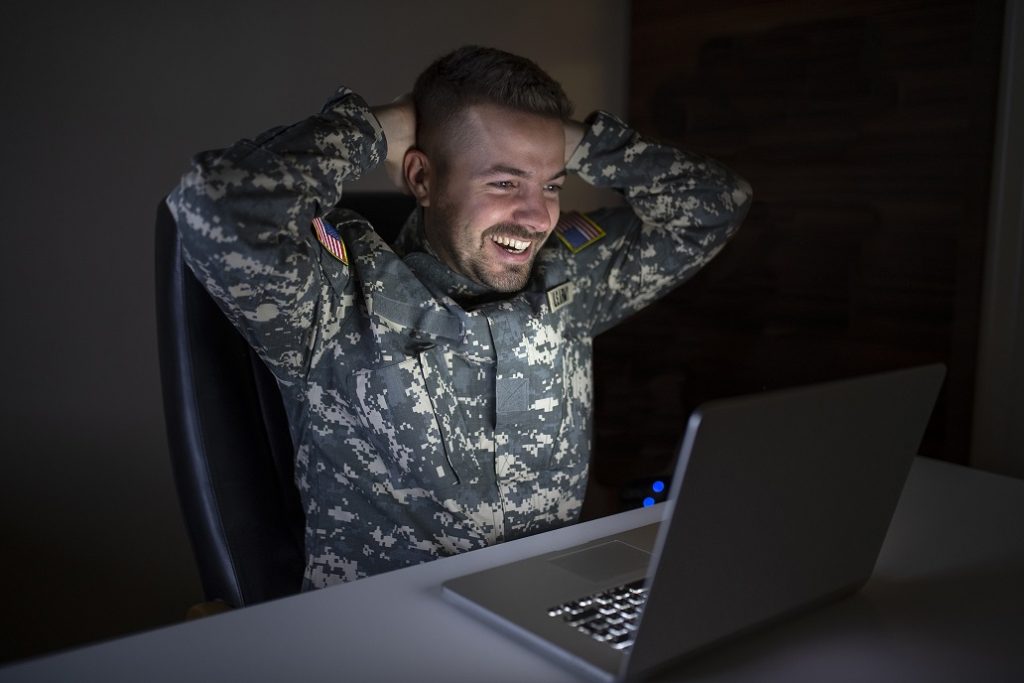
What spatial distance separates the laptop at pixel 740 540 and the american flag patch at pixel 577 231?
0.84 m

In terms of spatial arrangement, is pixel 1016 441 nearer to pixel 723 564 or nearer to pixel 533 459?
pixel 533 459

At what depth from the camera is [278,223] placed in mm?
1145

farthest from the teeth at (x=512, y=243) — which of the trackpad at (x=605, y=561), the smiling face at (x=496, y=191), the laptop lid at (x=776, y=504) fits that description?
the laptop lid at (x=776, y=504)

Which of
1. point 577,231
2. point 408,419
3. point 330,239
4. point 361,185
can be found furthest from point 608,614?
point 361,185

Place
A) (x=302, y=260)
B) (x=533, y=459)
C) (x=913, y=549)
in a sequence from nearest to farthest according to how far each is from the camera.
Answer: (x=913, y=549) < (x=302, y=260) < (x=533, y=459)

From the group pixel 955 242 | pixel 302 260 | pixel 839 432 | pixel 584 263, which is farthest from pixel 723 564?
pixel 955 242

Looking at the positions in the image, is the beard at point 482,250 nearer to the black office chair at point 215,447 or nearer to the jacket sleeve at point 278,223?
the jacket sleeve at point 278,223

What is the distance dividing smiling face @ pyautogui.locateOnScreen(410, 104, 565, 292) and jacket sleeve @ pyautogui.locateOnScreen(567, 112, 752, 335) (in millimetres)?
154

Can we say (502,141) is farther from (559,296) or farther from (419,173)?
(559,296)

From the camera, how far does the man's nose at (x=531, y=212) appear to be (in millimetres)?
1436

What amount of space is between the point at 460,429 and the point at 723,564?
2.53 ft

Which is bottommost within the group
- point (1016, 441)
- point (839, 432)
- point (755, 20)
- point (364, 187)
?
point (1016, 441)

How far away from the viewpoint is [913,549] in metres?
0.92

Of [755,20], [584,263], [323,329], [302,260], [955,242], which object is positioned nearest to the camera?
[302,260]
